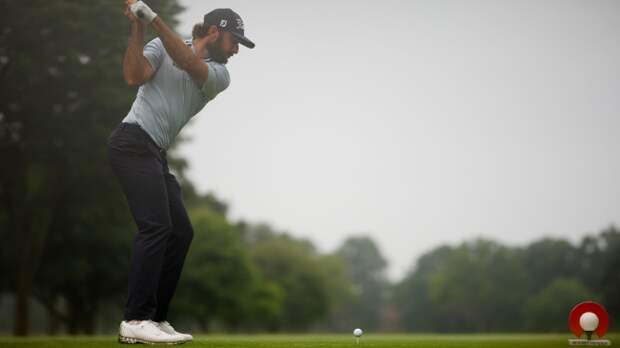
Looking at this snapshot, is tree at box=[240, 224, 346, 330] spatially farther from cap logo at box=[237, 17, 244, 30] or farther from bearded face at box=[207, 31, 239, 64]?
cap logo at box=[237, 17, 244, 30]

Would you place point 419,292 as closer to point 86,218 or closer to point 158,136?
point 86,218

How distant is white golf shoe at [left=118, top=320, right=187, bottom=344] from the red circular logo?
4.61 meters

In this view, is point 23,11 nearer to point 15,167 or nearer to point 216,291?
point 15,167

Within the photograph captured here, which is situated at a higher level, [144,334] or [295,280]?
[295,280]

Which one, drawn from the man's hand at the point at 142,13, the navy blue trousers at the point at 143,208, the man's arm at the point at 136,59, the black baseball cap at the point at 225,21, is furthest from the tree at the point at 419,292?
the man's hand at the point at 142,13

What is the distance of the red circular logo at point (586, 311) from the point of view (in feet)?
25.9

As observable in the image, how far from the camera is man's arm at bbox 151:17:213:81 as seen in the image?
6316mm

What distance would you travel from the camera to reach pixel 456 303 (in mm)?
118312

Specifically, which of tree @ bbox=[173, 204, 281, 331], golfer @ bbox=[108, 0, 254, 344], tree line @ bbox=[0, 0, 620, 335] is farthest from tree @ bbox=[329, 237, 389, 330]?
golfer @ bbox=[108, 0, 254, 344]

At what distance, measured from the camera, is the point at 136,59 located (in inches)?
254

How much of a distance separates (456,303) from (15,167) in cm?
10085

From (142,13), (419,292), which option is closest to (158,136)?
(142,13)

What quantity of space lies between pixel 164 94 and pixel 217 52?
728mm

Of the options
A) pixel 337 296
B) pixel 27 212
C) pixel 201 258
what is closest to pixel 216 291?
pixel 201 258
